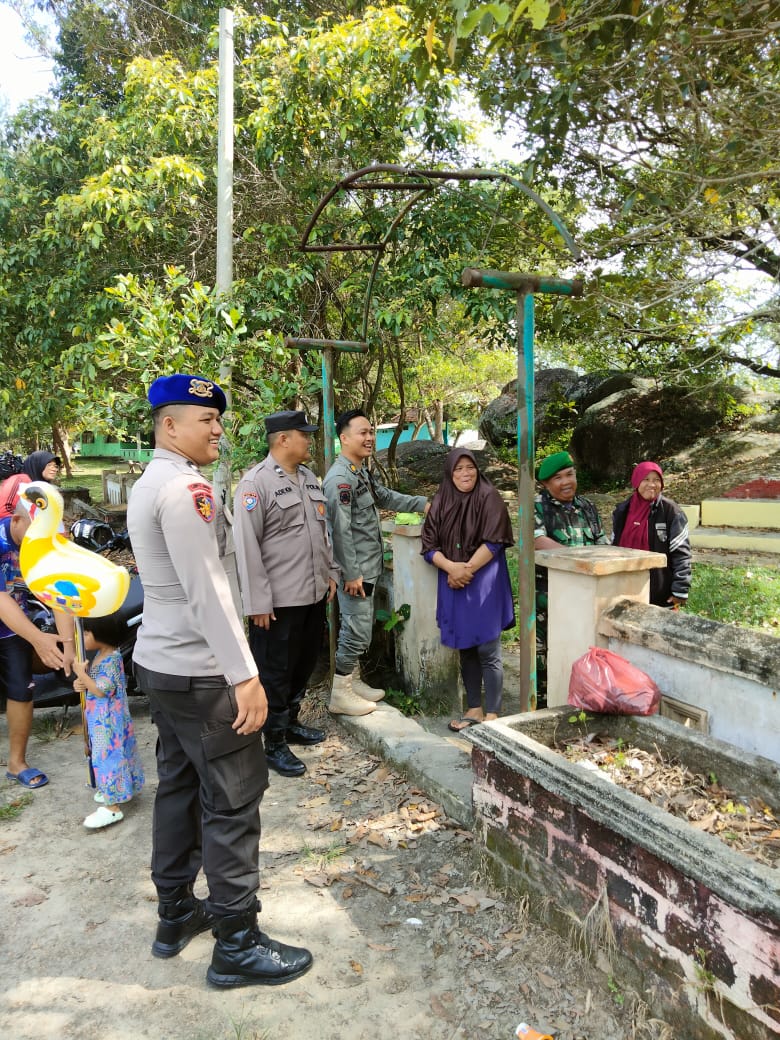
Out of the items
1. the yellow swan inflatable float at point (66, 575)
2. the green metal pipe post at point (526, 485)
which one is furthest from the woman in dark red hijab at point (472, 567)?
the yellow swan inflatable float at point (66, 575)

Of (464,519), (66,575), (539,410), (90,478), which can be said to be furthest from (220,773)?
(90,478)

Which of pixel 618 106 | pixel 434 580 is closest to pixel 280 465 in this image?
pixel 434 580

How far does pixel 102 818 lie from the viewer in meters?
3.42

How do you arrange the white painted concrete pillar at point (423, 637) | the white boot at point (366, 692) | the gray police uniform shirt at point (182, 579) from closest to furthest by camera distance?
the gray police uniform shirt at point (182, 579) → the white boot at point (366, 692) → the white painted concrete pillar at point (423, 637)

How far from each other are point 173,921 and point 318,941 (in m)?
0.52

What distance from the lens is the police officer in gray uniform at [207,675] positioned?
7.34 feet

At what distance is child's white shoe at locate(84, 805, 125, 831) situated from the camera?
134 inches

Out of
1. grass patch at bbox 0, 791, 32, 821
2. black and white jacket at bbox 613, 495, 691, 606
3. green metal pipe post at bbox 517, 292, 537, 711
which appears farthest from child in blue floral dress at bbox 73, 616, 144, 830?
black and white jacket at bbox 613, 495, 691, 606

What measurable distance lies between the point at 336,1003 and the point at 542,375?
579 inches

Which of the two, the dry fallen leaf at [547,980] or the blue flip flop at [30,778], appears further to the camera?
the blue flip flop at [30,778]

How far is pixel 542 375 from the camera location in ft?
51.9

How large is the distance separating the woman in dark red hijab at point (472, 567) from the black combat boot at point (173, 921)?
1.89 meters

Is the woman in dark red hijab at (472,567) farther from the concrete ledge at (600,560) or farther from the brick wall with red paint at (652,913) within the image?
the brick wall with red paint at (652,913)

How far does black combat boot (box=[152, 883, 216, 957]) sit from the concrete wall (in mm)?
1976
